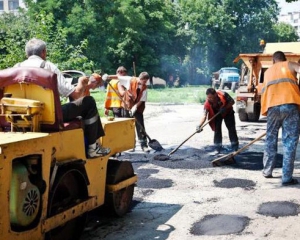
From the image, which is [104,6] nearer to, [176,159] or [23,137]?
[176,159]

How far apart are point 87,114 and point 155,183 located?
2646 mm

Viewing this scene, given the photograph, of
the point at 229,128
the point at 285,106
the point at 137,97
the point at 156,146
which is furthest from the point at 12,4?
the point at 285,106

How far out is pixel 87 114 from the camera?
4.95 meters

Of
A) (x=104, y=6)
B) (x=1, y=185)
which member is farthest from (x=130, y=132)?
(x=104, y=6)

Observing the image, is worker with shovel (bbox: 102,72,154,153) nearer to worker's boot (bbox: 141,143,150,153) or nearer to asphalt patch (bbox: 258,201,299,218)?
worker's boot (bbox: 141,143,150,153)

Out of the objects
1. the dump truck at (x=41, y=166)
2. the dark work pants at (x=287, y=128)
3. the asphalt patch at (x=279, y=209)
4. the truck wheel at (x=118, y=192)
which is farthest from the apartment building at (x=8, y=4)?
the dump truck at (x=41, y=166)

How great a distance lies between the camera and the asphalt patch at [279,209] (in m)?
5.69

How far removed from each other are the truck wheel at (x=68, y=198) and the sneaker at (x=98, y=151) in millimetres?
288

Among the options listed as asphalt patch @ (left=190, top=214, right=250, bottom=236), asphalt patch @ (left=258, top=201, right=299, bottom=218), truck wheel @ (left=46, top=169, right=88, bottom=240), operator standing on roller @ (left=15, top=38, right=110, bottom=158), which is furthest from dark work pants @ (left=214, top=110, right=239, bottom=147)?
truck wheel @ (left=46, top=169, right=88, bottom=240)

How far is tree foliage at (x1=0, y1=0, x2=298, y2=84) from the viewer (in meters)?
36.3

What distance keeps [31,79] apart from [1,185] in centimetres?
112

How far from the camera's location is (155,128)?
552 inches

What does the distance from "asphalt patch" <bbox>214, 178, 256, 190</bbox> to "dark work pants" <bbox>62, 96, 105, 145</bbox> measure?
279 centimetres

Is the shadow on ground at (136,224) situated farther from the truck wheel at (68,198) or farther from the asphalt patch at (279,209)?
the asphalt patch at (279,209)
